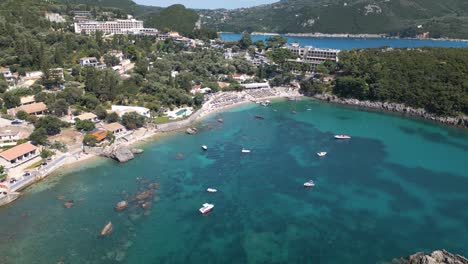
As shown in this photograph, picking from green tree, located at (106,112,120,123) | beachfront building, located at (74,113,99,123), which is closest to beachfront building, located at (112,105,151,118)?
green tree, located at (106,112,120,123)

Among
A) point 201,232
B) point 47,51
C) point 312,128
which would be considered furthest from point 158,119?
point 47,51

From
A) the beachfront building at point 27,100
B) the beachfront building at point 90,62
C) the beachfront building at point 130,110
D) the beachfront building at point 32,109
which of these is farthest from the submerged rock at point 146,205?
the beachfront building at point 90,62

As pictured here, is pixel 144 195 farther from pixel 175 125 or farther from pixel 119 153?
pixel 175 125

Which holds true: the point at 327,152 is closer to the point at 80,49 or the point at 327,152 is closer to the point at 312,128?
the point at 312,128

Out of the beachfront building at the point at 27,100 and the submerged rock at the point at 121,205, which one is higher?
the beachfront building at the point at 27,100

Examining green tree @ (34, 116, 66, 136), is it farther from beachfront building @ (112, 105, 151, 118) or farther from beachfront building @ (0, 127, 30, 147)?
beachfront building @ (112, 105, 151, 118)

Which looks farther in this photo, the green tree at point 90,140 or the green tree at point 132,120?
the green tree at point 132,120

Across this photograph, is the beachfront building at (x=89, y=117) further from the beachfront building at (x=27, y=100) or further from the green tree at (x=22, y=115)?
the beachfront building at (x=27, y=100)
